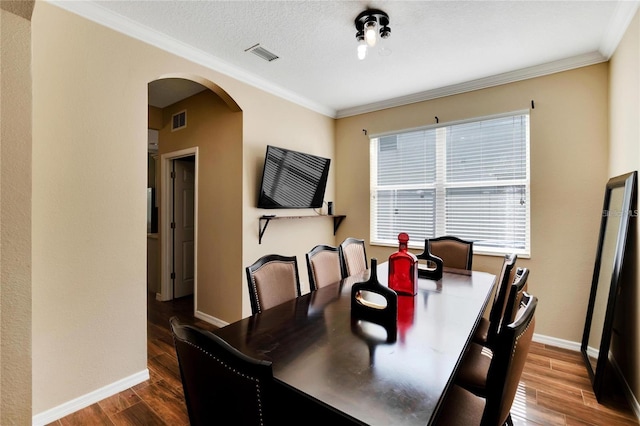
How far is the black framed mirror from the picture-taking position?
2.13m

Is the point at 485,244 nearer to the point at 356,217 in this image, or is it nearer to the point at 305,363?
the point at 356,217

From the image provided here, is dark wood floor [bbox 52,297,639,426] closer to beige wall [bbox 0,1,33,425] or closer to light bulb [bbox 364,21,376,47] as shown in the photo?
beige wall [bbox 0,1,33,425]

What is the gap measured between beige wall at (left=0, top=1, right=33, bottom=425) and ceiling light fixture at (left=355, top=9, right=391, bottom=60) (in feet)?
6.12

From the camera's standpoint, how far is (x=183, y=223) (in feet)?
14.5

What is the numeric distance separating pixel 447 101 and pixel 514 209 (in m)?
1.45

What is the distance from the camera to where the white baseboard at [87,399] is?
1891mm

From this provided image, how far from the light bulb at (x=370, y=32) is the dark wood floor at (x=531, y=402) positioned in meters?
2.70

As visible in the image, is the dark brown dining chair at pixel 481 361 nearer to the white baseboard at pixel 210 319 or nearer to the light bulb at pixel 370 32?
the light bulb at pixel 370 32

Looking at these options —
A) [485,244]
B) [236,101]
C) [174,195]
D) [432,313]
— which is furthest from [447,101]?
[174,195]

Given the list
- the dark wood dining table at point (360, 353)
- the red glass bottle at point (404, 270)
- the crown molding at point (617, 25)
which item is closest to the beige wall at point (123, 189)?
the crown molding at point (617, 25)

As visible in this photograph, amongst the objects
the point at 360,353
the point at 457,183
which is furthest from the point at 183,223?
the point at 360,353

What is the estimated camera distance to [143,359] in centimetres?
237

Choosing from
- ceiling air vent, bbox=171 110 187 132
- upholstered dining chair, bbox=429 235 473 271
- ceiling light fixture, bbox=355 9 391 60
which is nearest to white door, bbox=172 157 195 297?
ceiling air vent, bbox=171 110 187 132

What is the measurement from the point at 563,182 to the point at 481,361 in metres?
2.22
